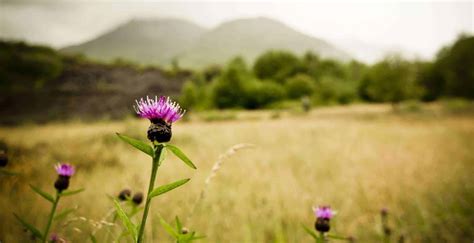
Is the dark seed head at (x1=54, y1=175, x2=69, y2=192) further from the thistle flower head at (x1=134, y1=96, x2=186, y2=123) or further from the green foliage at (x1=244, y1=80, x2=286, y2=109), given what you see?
the green foliage at (x1=244, y1=80, x2=286, y2=109)

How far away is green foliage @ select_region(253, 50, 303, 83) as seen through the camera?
6201cm

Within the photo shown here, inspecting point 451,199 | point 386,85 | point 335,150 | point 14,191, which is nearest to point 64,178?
point 14,191

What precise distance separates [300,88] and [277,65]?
14.6 m

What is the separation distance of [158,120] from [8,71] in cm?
3337

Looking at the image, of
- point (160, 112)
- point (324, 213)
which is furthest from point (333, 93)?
point (160, 112)

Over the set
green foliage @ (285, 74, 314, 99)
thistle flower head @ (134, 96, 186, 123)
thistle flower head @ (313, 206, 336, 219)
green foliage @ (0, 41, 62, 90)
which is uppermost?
green foliage @ (0, 41, 62, 90)

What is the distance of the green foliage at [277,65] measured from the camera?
203 ft

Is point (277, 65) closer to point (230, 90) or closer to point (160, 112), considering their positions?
point (230, 90)

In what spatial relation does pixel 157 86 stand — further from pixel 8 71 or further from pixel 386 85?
pixel 386 85

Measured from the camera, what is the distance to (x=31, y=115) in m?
24.9

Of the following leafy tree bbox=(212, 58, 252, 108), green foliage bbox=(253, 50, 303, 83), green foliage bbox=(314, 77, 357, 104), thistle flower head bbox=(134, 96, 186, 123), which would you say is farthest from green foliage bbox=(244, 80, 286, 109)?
thistle flower head bbox=(134, 96, 186, 123)

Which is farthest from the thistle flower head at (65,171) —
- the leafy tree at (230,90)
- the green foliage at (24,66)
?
the leafy tree at (230,90)

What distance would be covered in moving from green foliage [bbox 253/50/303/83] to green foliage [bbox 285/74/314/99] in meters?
9.43

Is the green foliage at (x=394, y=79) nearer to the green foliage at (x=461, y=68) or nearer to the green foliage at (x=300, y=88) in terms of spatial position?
the green foliage at (x=461, y=68)
